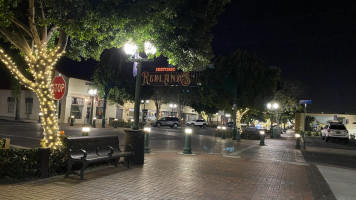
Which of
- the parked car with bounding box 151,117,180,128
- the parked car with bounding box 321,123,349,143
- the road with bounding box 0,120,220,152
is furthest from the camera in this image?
the parked car with bounding box 151,117,180,128

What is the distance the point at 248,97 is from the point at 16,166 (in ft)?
80.4

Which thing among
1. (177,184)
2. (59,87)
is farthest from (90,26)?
(177,184)

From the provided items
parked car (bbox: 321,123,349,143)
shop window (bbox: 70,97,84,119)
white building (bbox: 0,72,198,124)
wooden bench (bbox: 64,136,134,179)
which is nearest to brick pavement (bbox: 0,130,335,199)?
wooden bench (bbox: 64,136,134,179)

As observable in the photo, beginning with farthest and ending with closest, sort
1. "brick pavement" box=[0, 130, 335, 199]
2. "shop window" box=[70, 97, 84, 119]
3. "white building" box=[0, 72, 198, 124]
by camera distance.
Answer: "shop window" box=[70, 97, 84, 119] → "white building" box=[0, 72, 198, 124] → "brick pavement" box=[0, 130, 335, 199]

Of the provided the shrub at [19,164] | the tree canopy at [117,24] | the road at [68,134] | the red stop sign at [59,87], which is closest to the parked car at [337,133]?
the road at [68,134]

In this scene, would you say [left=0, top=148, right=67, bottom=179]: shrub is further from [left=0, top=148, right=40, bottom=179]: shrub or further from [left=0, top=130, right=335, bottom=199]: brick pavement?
[left=0, top=130, right=335, bottom=199]: brick pavement

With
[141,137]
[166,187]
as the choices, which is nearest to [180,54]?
[141,137]

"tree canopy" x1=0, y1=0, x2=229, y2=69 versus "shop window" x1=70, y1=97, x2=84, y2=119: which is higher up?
"tree canopy" x1=0, y1=0, x2=229, y2=69

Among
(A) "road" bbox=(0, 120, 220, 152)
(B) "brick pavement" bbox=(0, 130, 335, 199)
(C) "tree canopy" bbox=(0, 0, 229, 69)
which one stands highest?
(C) "tree canopy" bbox=(0, 0, 229, 69)

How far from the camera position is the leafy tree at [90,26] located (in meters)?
8.57

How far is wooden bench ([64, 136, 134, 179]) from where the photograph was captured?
7.46m

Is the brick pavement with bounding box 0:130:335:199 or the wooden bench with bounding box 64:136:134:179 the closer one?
the brick pavement with bounding box 0:130:335:199

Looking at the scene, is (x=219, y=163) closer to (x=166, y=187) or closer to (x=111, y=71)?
(x=166, y=187)

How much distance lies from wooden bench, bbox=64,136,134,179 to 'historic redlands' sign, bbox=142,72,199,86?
21.1m
